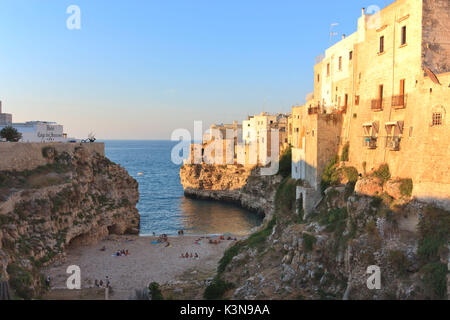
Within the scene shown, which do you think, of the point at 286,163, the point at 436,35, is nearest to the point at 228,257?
the point at 436,35

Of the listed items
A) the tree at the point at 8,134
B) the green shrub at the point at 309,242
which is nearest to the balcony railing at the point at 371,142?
the green shrub at the point at 309,242

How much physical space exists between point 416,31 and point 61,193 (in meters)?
29.0

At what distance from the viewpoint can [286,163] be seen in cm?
4169

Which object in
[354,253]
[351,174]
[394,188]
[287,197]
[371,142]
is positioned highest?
[371,142]

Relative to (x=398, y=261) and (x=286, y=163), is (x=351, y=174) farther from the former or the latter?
(x=286, y=163)

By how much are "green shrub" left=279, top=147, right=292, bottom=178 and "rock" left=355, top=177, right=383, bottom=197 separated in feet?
75.1

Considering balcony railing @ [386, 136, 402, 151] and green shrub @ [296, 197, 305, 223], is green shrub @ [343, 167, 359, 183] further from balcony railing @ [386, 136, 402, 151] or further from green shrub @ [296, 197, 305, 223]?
green shrub @ [296, 197, 305, 223]

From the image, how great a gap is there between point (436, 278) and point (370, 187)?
18.6 ft

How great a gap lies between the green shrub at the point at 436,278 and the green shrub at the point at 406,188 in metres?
3.52

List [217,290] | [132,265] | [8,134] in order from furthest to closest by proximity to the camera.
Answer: [8,134] → [132,265] → [217,290]

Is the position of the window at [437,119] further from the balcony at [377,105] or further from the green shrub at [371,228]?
the green shrub at [371,228]

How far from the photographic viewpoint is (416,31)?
15914 millimetres

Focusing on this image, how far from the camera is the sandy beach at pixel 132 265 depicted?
72.8 ft

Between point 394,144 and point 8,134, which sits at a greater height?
point 8,134
